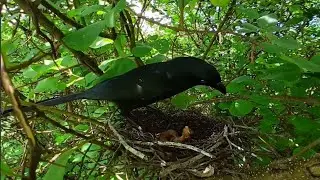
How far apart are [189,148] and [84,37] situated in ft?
1.67

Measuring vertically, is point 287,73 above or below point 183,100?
above

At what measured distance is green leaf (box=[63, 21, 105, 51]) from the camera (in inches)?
55.2

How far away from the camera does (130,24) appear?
2.25 meters

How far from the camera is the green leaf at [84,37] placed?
1.40 metres

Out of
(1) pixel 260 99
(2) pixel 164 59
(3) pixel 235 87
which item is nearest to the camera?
(1) pixel 260 99

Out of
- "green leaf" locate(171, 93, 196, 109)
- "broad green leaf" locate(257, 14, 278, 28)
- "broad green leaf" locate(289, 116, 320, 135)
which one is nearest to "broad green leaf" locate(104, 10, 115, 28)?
"broad green leaf" locate(257, 14, 278, 28)

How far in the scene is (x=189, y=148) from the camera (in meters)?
1.58

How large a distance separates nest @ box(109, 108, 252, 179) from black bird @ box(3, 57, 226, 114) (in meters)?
0.12

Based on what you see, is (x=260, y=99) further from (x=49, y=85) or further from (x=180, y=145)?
(x=49, y=85)

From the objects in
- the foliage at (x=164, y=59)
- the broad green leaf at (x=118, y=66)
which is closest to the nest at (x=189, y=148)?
the foliage at (x=164, y=59)

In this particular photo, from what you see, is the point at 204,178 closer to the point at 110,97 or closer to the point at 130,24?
the point at 110,97

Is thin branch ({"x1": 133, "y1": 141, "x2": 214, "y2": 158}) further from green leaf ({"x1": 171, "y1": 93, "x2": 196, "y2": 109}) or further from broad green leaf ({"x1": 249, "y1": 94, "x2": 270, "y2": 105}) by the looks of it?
green leaf ({"x1": 171, "y1": 93, "x2": 196, "y2": 109})

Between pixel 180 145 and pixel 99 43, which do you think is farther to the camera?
pixel 99 43

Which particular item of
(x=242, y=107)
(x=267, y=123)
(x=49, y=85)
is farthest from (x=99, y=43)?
(x=267, y=123)
